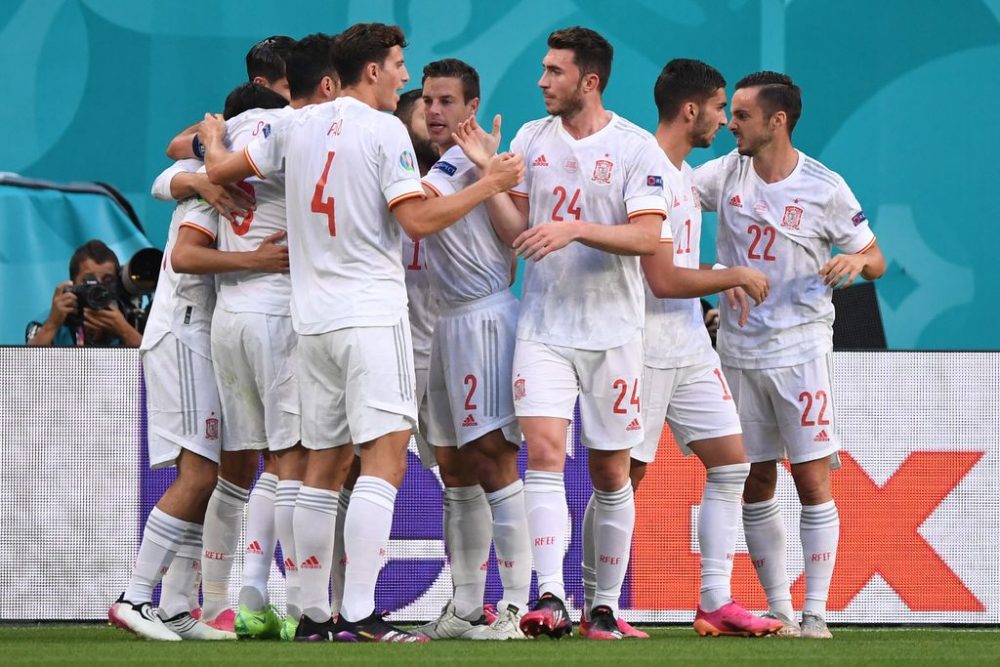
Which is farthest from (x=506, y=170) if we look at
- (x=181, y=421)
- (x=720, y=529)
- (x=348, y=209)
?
(x=720, y=529)

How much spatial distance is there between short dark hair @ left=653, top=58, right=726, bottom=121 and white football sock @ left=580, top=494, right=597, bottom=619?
1705mm

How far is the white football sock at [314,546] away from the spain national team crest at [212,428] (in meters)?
0.72

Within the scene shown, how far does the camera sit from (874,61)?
443 inches

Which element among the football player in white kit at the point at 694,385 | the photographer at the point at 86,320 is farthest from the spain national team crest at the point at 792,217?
the photographer at the point at 86,320

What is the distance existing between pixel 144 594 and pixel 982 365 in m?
4.04

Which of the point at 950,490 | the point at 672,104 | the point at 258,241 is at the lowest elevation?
the point at 950,490

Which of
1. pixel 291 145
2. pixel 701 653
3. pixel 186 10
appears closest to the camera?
pixel 701 653

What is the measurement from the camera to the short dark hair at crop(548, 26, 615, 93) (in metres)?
6.33

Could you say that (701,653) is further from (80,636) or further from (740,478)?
(80,636)

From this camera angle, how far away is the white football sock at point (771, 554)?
6.92 metres

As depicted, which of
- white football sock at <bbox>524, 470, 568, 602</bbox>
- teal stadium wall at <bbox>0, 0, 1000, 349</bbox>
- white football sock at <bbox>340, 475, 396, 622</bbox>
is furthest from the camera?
teal stadium wall at <bbox>0, 0, 1000, 349</bbox>

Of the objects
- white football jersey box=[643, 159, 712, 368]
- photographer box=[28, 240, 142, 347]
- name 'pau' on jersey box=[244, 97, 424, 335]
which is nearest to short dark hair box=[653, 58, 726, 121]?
white football jersey box=[643, 159, 712, 368]

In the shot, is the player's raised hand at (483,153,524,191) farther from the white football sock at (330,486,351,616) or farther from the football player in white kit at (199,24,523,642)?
the white football sock at (330,486,351,616)

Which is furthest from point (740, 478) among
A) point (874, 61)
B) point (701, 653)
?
point (874, 61)
